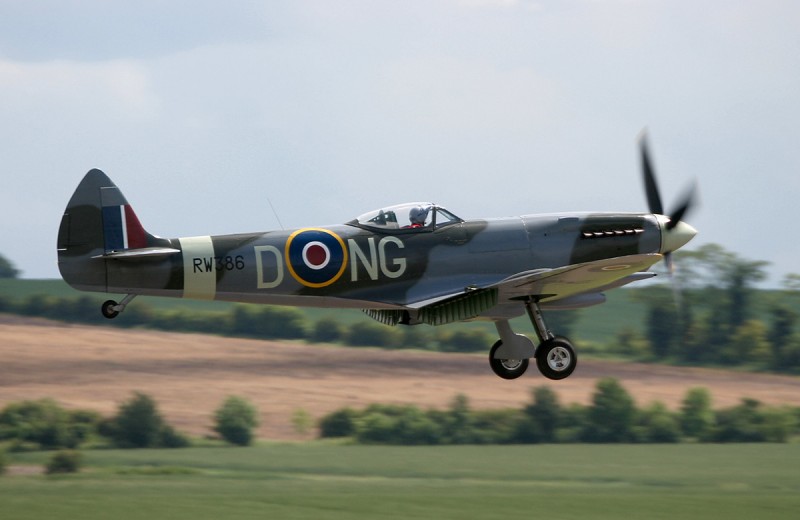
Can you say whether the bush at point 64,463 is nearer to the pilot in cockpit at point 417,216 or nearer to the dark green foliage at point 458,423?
the dark green foliage at point 458,423

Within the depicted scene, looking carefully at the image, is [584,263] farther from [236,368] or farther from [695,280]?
[695,280]

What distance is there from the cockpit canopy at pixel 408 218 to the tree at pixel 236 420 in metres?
68.1

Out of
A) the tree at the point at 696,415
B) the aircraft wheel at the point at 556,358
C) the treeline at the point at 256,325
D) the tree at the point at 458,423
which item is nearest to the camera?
the aircraft wheel at the point at 556,358

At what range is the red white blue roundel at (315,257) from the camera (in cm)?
1645

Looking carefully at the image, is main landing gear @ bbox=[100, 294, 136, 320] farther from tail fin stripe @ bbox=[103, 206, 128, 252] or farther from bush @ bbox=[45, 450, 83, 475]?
bush @ bbox=[45, 450, 83, 475]

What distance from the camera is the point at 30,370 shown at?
8756 centimetres

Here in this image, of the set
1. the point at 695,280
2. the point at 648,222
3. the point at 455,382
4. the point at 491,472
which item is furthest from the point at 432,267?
the point at 695,280

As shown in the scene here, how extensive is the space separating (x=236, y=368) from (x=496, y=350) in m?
74.5

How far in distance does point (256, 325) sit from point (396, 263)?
276ft

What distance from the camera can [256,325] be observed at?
328 feet

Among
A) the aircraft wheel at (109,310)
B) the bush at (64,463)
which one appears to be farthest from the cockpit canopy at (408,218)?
the bush at (64,463)

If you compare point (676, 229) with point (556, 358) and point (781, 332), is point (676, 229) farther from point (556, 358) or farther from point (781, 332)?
point (781, 332)

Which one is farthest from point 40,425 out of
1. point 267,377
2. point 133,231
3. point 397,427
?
point 133,231

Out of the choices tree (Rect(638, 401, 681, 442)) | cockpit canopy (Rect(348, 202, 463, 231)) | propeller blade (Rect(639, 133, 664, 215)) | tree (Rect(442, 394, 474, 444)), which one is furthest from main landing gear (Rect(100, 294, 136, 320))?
tree (Rect(638, 401, 681, 442))
